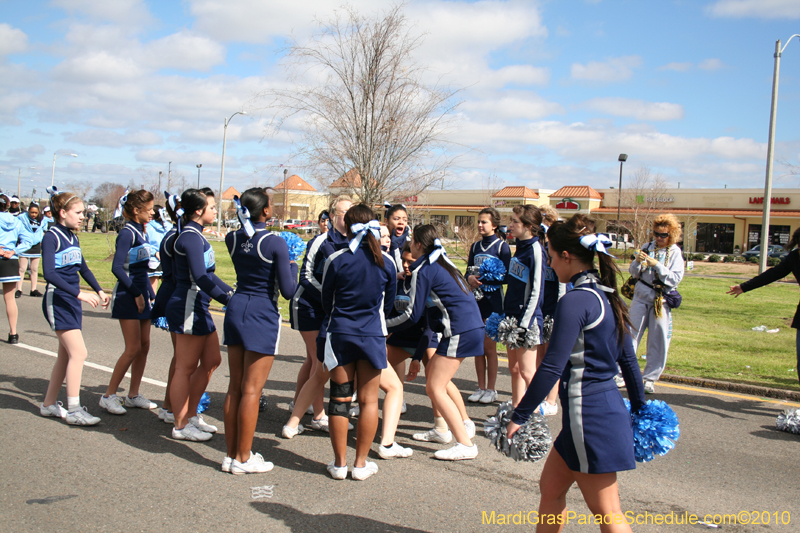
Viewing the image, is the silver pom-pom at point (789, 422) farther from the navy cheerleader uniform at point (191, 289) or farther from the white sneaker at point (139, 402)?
the white sneaker at point (139, 402)

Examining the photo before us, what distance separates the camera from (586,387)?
9.24 feet

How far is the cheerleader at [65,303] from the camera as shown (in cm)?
527

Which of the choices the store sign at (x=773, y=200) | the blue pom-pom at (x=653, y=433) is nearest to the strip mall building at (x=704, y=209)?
the store sign at (x=773, y=200)

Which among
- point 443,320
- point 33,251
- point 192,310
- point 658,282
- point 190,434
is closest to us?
point 192,310

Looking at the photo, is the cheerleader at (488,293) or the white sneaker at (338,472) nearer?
the white sneaker at (338,472)

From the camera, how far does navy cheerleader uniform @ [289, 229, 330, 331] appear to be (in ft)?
17.0

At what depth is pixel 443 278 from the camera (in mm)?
4934

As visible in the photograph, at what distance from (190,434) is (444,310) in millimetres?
2432

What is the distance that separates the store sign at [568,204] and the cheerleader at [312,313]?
165ft

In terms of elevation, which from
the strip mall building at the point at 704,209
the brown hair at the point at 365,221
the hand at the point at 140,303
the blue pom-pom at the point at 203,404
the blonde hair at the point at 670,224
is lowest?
the blue pom-pom at the point at 203,404

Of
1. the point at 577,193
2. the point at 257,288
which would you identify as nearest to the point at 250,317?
the point at 257,288

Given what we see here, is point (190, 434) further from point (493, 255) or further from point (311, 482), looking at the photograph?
point (493, 255)

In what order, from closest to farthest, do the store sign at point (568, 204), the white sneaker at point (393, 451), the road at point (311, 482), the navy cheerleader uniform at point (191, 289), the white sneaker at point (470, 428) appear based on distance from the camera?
the road at point (311, 482), the navy cheerleader uniform at point (191, 289), the white sneaker at point (393, 451), the white sneaker at point (470, 428), the store sign at point (568, 204)

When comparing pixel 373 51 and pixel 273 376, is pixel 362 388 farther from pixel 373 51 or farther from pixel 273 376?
pixel 373 51
